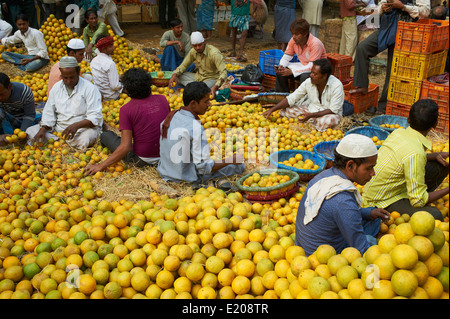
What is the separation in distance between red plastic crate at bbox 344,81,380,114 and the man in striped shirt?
17.4 feet

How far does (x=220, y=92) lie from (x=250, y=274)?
5.58 meters

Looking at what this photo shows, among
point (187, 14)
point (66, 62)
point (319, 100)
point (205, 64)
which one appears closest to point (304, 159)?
point (319, 100)

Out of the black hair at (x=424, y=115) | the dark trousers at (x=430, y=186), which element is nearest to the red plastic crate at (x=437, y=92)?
the dark trousers at (x=430, y=186)

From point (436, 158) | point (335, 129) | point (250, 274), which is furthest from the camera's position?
point (335, 129)

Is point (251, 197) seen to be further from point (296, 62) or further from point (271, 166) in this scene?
point (296, 62)

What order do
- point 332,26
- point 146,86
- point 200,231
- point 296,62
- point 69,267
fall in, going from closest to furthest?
point 69,267, point 200,231, point 146,86, point 296,62, point 332,26

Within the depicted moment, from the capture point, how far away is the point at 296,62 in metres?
7.60

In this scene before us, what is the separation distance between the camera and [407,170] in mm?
3508

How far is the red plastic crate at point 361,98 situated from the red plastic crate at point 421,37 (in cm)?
100

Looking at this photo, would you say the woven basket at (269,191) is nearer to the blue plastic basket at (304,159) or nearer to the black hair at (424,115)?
the blue plastic basket at (304,159)

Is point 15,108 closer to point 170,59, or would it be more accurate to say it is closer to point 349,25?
point 170,59

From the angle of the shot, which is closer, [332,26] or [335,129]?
[335,129]

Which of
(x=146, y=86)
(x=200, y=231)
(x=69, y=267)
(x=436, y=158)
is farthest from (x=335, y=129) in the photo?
(x=69, y=267)

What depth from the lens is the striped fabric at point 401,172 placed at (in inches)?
138
